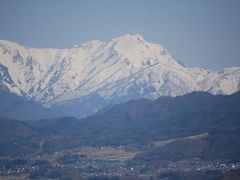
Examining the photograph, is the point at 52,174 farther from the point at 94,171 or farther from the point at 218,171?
the point at 218,171

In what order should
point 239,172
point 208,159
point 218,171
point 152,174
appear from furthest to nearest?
point 208,159
point 152,174
point 218,171
point 239,172

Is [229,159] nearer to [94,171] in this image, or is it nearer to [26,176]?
[94,171]

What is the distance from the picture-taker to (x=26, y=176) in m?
189

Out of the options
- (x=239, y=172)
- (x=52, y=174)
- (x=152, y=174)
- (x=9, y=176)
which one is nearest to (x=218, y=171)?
(x=152, y=174)

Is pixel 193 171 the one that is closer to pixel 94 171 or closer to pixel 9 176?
pixel 94 171

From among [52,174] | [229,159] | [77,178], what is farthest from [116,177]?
[229,159]

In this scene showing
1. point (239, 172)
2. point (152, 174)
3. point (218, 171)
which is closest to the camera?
point (239, 172)

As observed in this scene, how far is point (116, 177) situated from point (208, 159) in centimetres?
3525

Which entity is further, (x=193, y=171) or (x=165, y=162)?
(x=165, y=162)

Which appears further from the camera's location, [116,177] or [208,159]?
[208,159]

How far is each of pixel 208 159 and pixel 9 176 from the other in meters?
54.4

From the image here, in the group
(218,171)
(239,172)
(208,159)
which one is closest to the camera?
(239,172)

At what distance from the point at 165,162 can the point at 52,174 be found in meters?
32.6

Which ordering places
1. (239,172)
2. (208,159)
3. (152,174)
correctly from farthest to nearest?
(208,159) → (152,174) → (239,172)
